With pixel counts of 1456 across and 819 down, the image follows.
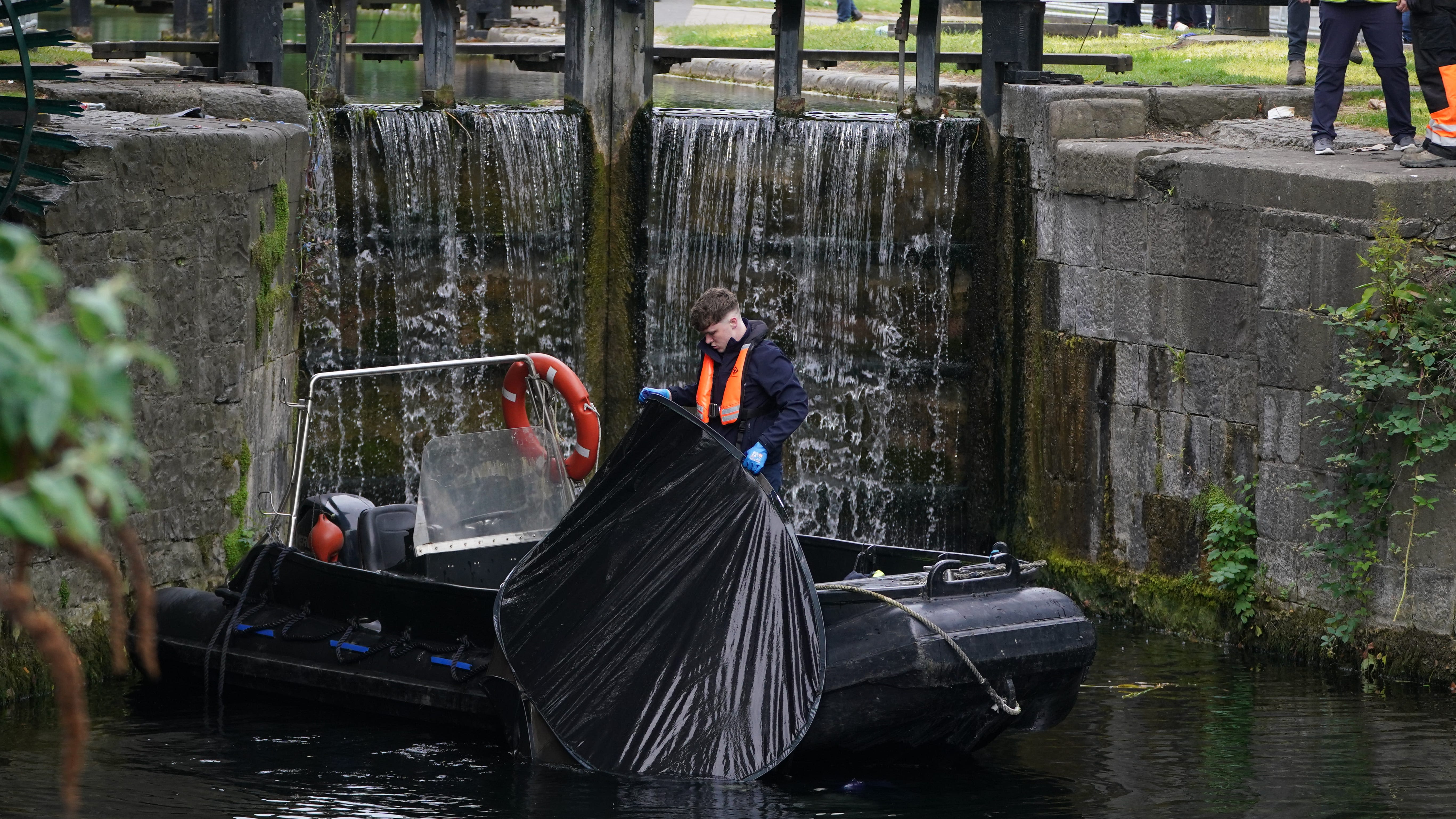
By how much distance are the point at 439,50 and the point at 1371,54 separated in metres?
5.28

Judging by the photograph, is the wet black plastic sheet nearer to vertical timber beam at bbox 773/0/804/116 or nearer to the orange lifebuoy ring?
the orange lifebuoy ring

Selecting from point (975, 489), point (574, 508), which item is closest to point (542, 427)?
point (574, 508)

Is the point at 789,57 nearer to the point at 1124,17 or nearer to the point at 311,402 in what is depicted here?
the point at 311,402

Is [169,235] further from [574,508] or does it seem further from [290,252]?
[574,508]

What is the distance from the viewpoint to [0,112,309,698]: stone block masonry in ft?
21.4

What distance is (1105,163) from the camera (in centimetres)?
820

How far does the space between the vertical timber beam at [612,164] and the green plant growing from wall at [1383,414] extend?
4354mm

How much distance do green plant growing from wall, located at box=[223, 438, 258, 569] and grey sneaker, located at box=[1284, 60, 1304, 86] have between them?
21.9 feet

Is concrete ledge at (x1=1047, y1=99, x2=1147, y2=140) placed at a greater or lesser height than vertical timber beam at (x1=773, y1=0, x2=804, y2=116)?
lesser

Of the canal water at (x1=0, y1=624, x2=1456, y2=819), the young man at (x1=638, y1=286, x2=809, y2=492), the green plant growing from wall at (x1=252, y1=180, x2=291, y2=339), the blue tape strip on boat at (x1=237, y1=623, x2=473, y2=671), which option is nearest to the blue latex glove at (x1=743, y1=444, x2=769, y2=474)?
the young man at (x1=638, y1=286, x2=809, y2=492)

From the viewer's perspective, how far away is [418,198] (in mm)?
9562

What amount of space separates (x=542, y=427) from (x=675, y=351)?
315 centimetres

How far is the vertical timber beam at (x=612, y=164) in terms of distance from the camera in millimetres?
9742

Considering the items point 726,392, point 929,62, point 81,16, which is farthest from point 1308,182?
point 81,16
